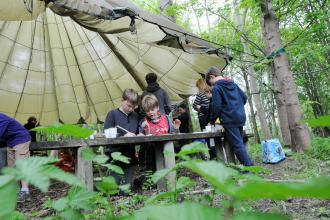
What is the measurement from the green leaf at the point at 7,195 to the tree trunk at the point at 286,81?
240 inches

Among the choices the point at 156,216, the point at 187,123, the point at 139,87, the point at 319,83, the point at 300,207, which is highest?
the point at 319,83

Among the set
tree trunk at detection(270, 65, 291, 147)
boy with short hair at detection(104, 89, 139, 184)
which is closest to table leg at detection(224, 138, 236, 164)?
boy with short hair at detection(104, 89, 139, 184)

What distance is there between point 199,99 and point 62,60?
3338 mm

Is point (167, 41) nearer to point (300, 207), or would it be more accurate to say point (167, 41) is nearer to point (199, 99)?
point (199, 99)

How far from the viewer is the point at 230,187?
633 mm

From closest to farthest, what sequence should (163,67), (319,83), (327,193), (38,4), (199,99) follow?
(327,193) < (38,4) < (199,99) < (163,67) < (319,83)

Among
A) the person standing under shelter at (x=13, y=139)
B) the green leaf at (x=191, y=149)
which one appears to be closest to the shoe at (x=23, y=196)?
the person standing under shelter at (x=13, y=139)

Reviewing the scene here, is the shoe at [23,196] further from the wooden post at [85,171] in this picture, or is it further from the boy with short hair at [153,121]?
the boy with short hair at [153,121]

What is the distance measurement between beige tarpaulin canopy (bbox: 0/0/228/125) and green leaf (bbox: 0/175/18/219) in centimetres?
580

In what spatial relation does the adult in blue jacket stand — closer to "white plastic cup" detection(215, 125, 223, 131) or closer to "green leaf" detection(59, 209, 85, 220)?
"white plastic cup" detection(215, 125, 223, 131)

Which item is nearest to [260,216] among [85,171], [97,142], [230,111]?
[97,142]

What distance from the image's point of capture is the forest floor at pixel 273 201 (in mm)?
2516

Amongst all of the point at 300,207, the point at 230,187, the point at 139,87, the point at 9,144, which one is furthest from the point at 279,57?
the point at 230,187

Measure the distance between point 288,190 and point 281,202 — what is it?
2553mm
